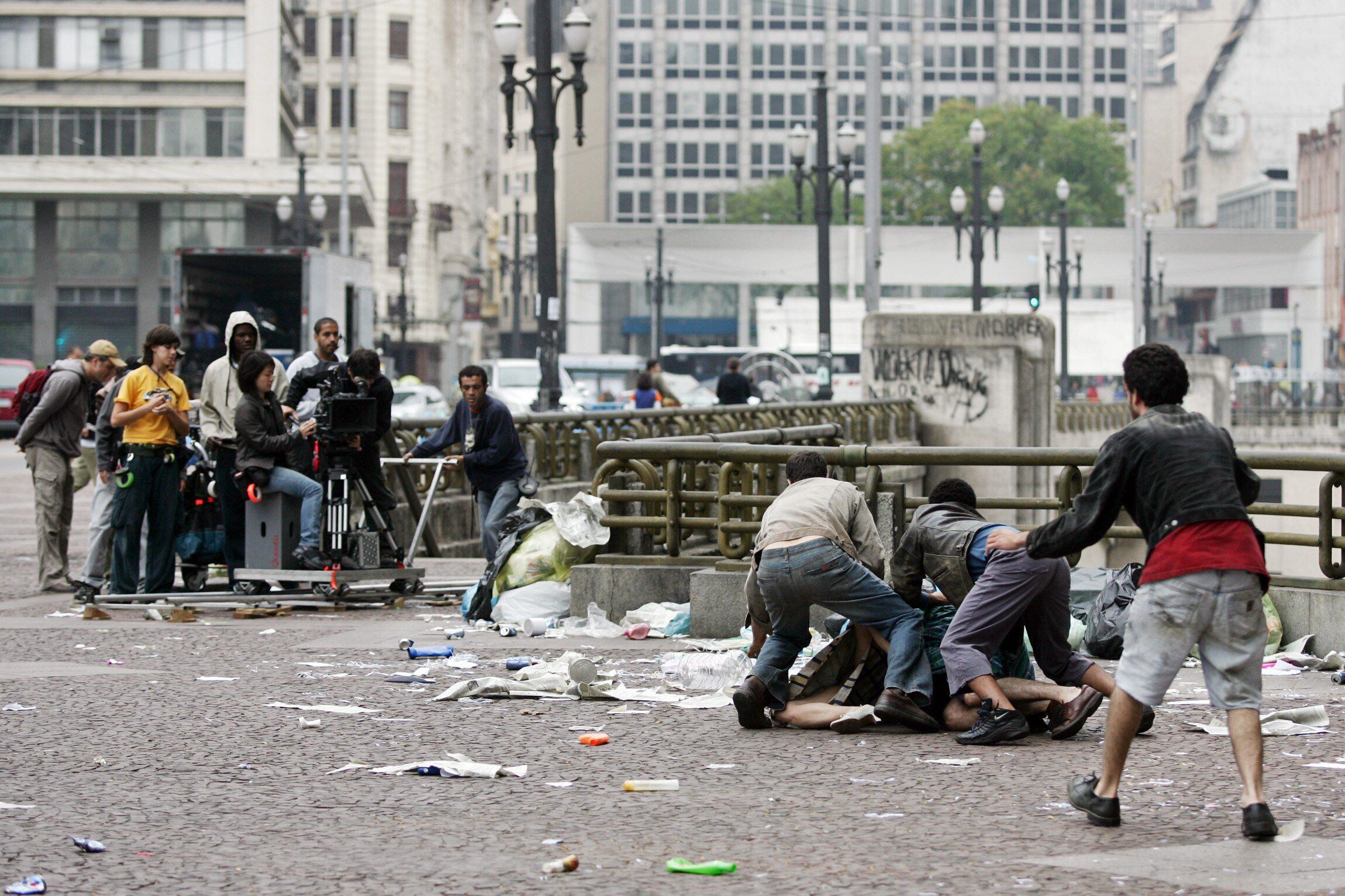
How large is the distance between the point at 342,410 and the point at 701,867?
7.01 metres

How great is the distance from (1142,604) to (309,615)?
7.52 metres

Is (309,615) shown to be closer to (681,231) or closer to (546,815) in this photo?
(546,815)

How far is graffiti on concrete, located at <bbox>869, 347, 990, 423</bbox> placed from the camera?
27.0m

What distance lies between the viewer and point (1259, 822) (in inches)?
218

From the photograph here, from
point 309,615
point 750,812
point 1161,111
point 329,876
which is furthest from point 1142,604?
point 1161,111

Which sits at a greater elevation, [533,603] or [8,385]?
[8,385]

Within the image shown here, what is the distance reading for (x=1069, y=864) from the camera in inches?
209

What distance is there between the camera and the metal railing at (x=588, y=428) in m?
18.2

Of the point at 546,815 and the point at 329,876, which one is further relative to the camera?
the point at 546,815

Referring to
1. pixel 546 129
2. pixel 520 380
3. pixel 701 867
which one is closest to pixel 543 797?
pixel 701 867

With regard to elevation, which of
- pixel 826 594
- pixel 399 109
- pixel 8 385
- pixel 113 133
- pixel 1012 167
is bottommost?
pixel 826 594

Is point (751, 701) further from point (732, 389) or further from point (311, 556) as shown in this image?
point (732, 389)

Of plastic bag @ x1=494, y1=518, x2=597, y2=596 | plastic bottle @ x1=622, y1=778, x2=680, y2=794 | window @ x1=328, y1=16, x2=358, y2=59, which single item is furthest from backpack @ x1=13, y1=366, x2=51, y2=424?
window @ x1=328, y1=16, x2=358, y2=59

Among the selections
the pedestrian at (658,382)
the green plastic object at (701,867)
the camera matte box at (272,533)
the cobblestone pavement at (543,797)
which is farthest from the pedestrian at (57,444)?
the pedestrian at (658,382)
